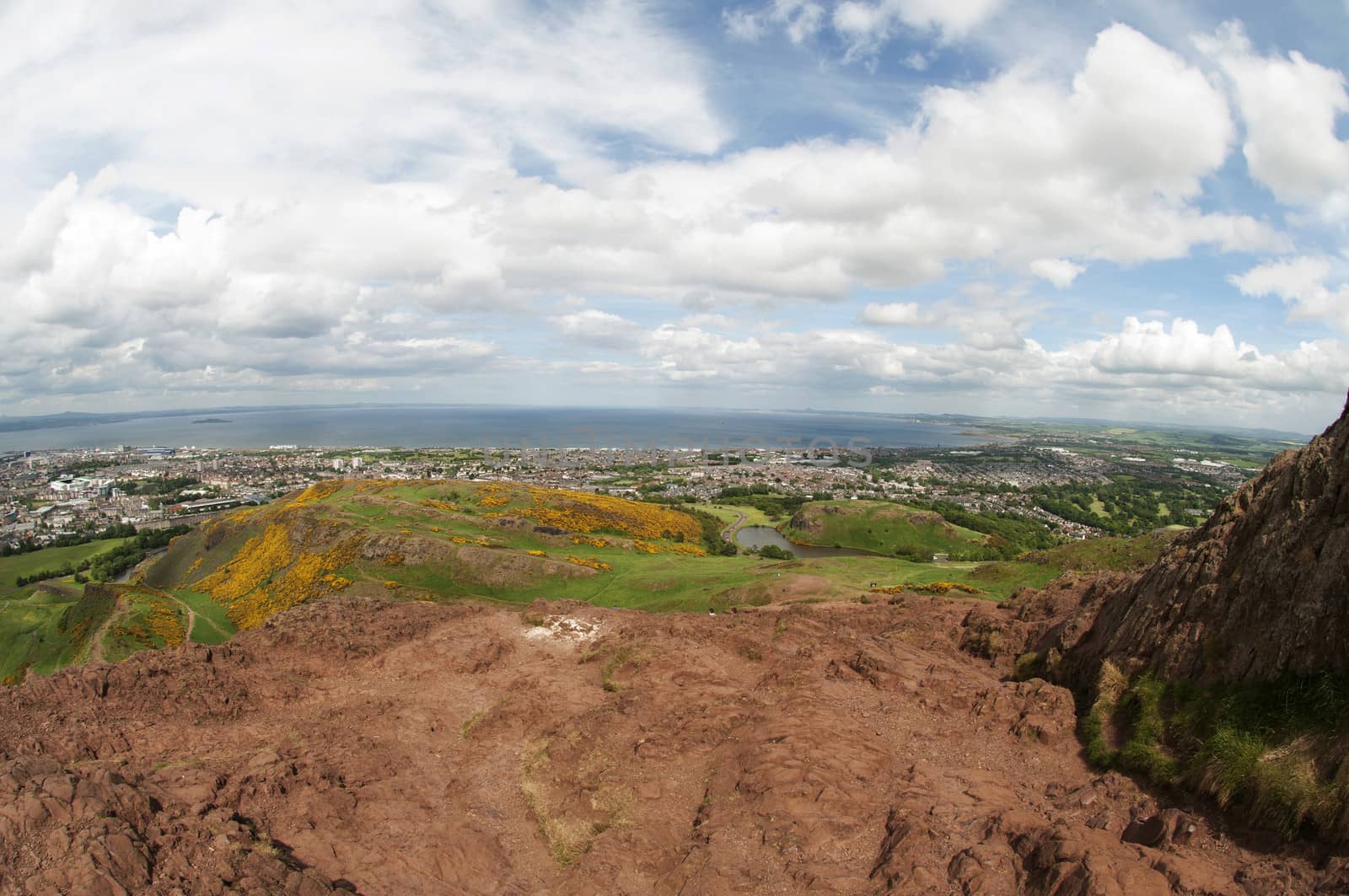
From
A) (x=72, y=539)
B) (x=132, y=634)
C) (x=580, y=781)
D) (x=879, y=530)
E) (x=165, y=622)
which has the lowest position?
(x=72, y=539)

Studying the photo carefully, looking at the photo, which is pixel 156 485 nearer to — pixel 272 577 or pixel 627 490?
pixel 627 490

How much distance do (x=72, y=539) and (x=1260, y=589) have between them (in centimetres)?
13987

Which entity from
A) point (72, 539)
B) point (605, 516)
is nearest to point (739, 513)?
point (605, 516)

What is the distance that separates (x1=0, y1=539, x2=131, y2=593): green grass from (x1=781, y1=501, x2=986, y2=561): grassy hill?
4148 inches

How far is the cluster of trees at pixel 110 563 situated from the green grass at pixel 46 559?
1.15 m

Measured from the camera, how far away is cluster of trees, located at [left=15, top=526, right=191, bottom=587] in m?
75.5

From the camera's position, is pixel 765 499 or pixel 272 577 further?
pixel 765 499

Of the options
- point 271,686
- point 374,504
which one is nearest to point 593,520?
point 374,504

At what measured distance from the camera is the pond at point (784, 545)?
91688 mm

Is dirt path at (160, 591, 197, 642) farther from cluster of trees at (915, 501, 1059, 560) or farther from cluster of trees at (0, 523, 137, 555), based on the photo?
cluster of trees at (915, 501, 1059, 560)

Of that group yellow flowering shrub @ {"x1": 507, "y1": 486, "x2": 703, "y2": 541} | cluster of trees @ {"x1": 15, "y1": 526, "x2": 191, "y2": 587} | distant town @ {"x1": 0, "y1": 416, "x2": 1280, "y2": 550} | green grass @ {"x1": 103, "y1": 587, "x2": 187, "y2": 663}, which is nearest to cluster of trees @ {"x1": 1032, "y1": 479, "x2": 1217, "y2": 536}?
distant town @ {"x1": 0, "y1": 416, "x2": 1280, "y2": 550}

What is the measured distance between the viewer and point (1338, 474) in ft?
48.0

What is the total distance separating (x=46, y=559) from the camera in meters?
86.0

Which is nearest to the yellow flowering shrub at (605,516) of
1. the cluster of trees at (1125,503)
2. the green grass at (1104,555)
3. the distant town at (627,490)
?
the distant town at (627,490)
